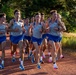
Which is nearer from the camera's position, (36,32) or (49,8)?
(36,32)

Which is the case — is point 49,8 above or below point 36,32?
above

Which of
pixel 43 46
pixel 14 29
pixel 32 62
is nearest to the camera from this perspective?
pixel 14 29

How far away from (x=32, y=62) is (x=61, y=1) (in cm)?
1126

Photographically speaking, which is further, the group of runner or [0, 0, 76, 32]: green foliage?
[0, 0, 76, 32]: green foliage

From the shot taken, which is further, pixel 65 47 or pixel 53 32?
pixel 65 47

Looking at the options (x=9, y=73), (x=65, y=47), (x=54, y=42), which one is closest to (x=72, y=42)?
(x=65, y=47)

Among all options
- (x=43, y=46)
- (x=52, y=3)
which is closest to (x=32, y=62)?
(x=43, y=46)

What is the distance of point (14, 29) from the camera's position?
9859 mm

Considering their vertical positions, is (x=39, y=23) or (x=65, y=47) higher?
(x=39, y=23)

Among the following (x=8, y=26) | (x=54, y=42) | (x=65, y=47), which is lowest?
(x=65, y=47)

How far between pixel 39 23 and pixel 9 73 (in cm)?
217

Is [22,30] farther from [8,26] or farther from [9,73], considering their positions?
[9,73]

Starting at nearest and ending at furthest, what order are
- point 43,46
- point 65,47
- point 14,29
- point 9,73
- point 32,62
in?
point 9,73, point 14,29, point 32,62, point 43,46, point 65,47

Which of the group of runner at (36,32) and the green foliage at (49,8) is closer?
the group of runner at (36,32)
